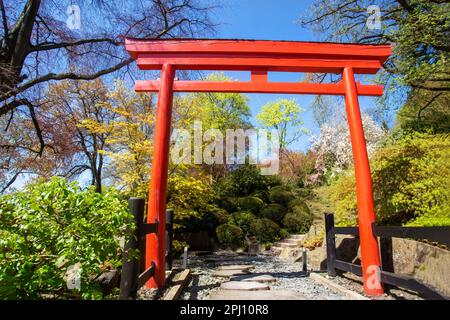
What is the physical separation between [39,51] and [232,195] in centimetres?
964

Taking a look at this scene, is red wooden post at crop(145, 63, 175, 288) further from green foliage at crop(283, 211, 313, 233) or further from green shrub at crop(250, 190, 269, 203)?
green shrub at crop(250, 190, 269, 203)

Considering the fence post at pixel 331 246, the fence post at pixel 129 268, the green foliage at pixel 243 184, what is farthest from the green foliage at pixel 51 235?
the green foliage at pixel 243 184

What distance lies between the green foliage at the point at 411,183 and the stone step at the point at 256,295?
7.15ft

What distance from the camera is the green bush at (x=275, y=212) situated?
1268cm

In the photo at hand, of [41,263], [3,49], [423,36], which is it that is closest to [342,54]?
[423,36]

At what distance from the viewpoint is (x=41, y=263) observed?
226 cm

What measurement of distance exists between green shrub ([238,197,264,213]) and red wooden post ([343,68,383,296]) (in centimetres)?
883

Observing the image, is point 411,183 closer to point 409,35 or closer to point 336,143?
point 409,35

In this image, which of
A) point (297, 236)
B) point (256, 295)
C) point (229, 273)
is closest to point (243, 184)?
point (297, 236)

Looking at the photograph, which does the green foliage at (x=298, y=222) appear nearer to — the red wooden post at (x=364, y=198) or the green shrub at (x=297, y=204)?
the green shrub at (x=297, y=204)

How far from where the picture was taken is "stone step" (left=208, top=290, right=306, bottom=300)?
12.9 feet
